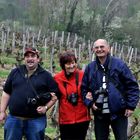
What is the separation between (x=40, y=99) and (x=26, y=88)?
0.22 metres

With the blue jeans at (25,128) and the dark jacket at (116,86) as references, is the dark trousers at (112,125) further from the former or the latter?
the blue jeans at (25,128)

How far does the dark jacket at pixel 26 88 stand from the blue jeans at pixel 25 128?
8cm

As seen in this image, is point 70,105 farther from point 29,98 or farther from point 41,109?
point 29,98

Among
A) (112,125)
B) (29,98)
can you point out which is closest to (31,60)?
(29,98)

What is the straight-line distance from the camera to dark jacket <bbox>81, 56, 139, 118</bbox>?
17.8ft

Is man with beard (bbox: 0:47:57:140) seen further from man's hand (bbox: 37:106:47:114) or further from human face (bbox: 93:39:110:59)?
human face (bbox: 93:39:110:59)

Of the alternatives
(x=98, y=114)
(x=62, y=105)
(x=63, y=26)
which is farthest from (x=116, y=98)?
(x=63, y=26)

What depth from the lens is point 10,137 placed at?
18.6 ft

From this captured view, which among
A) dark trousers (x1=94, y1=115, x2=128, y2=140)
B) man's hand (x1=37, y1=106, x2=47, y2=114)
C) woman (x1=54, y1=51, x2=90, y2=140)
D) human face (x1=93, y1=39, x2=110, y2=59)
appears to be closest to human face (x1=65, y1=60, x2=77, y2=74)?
woman (x1=54, y1=51, x2=90, y2=140)

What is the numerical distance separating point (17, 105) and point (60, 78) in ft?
2.11

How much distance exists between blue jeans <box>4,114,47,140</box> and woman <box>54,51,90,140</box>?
303 millimetres

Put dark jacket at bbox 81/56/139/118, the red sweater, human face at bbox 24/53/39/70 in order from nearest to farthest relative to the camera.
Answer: dark jacket at bbox 81/56/139/118
human face at bbox 24/53/39/70
the red sweater

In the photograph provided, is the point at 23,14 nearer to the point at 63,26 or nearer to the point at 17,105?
the point at 63,26

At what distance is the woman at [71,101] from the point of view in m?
5.64
